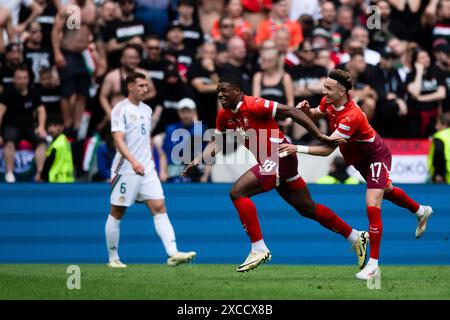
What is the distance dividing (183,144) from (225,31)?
2.73 meters

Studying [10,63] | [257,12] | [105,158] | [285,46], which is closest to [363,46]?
[285,46]

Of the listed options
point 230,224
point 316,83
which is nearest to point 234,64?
point 316,83

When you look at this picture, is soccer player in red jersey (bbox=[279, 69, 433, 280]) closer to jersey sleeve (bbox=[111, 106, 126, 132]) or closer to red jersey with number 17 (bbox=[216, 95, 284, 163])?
red jersey with number 17 (bbox=[216, 95, 284, 163])

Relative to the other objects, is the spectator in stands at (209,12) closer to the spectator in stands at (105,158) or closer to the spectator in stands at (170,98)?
the spectator in stands at (170,98)

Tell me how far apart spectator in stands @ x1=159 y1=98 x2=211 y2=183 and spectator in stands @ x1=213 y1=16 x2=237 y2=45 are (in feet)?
A: 6.53

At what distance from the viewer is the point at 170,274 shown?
1224 centimetres

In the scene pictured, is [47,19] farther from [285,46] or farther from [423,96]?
[423,96]

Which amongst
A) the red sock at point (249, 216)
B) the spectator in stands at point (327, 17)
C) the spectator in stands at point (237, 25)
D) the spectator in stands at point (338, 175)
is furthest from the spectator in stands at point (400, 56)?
the red sock at point (249, 216)

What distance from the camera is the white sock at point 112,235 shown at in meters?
13.0

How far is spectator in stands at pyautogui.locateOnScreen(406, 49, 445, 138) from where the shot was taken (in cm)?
1692

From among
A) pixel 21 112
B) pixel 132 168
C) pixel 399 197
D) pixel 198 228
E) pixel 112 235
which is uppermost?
pixel 21 112

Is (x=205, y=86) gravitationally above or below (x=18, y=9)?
below

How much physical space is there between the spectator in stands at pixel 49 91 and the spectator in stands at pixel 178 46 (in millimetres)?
1962

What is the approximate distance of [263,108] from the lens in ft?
37.2
